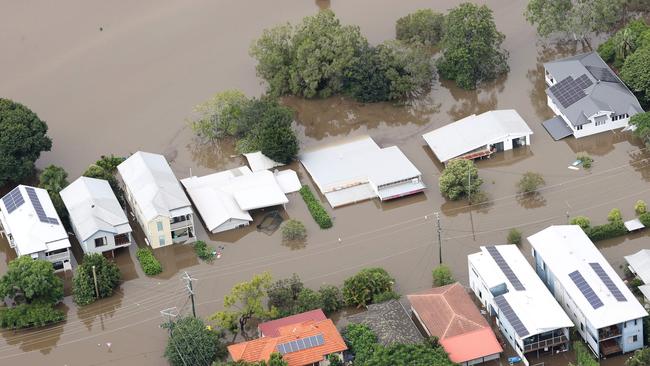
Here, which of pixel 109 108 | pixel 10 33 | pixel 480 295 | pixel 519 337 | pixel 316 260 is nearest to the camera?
pixel 519 337

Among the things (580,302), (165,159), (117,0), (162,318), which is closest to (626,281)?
(580,302)

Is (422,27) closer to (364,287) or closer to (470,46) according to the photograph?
(470,46)

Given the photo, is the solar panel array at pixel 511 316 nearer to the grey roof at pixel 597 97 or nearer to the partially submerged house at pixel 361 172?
the partially submerged house at pixel 361 172

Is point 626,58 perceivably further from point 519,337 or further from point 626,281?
point 519,337

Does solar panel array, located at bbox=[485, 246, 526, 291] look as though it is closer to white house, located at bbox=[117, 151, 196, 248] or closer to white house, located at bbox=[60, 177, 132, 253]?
white house, located at bbox=[117, 151, 196, 248]

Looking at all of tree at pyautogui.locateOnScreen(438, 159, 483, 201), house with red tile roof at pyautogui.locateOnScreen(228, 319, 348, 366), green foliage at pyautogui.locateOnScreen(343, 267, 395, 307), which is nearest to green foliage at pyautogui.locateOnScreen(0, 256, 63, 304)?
house with red tile roof at pyautogui.locateOnScreen(228, 319, 348, 366)

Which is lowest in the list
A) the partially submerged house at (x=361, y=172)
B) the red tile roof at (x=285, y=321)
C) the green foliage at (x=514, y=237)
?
the red tile roof at (x=285, y=321)

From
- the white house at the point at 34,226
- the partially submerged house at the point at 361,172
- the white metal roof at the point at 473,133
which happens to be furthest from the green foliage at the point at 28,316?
the white metal roof at the point at 473,133
